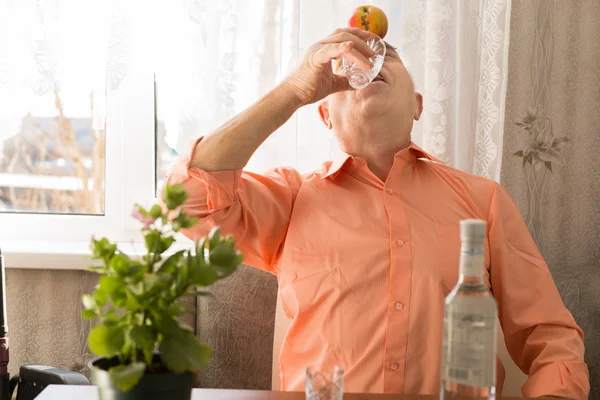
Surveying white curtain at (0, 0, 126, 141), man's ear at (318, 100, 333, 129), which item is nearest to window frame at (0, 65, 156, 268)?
white curtain at (0, 0, 126, 141)

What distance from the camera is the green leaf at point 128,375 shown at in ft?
2.52

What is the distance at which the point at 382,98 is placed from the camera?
1612mm

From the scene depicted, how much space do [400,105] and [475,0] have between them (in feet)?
1.70

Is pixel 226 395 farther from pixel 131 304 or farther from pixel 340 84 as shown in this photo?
pixel 340 84

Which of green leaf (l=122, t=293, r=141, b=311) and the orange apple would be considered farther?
the orange apple

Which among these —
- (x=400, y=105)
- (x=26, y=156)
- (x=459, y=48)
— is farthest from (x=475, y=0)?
(x=26, y=156)

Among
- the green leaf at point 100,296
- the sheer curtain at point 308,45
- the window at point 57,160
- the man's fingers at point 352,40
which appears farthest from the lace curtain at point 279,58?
the green leaf at point 100,296

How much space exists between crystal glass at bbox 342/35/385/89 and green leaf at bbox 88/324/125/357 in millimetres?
962

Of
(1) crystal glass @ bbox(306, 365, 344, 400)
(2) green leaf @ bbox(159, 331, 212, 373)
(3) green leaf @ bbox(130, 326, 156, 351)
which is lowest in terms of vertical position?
(1) crystal glass @ bbox(306, 365, 344, 400)

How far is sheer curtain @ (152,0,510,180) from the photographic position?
76.9 inches

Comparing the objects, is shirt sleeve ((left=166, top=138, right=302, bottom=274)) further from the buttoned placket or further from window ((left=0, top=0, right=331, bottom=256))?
window ((left=0, top=0, right=331, bottom=256))

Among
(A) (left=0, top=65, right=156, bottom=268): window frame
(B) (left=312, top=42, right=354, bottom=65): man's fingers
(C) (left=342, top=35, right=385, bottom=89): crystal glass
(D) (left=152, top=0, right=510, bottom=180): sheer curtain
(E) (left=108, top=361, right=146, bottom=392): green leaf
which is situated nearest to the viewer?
(E) (left=108, top=361, right=146, bottom=392): green leaf

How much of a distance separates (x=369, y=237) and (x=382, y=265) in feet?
0.22

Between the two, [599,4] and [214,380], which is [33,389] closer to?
[214,380]
